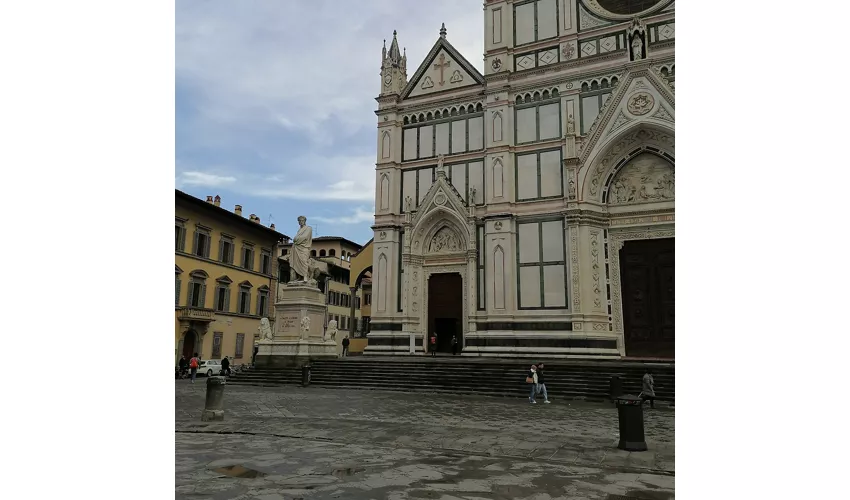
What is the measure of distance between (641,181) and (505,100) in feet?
22.6

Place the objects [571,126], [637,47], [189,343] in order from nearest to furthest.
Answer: [637,47] → [571,126] → [189,343]

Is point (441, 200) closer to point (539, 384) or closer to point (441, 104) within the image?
point (441, 104)

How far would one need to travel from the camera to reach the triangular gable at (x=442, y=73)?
2759 cm

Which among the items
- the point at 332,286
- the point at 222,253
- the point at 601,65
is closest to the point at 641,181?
the point at 601,65

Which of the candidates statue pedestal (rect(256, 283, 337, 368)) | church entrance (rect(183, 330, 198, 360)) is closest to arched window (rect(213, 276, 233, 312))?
church entrance (rect(183, 330, 198, 360))

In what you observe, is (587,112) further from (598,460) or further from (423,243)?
(598,460)

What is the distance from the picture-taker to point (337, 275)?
5309 centimetres

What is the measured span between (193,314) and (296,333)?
547 inches

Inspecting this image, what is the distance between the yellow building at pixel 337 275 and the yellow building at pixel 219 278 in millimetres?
3951

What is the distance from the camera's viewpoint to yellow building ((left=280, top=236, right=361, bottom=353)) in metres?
50.2

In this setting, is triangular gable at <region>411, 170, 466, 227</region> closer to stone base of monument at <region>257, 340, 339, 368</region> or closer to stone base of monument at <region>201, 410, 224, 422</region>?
stone base of monument at <region>257, 340, 339, 368</region>

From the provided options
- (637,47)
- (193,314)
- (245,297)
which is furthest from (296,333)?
(245,297)

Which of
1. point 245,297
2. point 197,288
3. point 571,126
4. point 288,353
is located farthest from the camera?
point 245,297

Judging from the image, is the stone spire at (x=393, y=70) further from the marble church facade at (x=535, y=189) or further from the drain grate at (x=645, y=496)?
the drain grate at (x=645, y=496)
